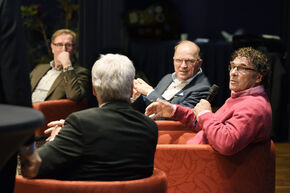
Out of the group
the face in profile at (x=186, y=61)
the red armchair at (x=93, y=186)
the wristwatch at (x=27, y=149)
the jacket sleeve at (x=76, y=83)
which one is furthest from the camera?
the jacket sleeve at (x=76, y=83)

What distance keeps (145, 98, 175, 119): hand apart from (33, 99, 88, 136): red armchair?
1345 millimetres

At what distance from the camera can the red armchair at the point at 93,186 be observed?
197 cm

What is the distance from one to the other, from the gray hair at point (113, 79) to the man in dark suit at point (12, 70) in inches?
16.3

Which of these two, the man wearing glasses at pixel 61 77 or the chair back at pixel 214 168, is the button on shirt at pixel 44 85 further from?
the chair back at pixel 214 168

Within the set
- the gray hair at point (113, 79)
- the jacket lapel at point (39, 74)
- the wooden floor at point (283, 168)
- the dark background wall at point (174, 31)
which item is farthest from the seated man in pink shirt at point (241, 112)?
the dark background wall at point (174, 31)

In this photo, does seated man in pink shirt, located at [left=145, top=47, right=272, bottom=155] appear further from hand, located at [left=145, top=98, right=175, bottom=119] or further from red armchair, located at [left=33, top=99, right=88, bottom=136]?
red armchair, located at [left=33, top=99, right=88, bottom=136]

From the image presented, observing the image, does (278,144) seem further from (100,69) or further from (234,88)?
(100,69)

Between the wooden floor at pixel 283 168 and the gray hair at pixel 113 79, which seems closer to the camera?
the gray hair at pixel 113 79

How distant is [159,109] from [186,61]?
86 cm

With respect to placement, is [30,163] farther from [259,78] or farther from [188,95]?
[188,95]

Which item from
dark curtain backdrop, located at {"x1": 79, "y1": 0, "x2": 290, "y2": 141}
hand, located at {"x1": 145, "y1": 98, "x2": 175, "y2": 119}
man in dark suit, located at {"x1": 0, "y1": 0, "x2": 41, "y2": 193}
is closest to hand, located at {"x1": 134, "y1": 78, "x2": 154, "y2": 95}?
hand, located at {"x1": 145, "y1": 98, "x2": 175, "y2": 119}

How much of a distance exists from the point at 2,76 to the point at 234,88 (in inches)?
55.1

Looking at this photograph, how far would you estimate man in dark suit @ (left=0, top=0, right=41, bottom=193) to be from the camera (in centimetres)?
173

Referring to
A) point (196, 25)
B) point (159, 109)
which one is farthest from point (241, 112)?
point (196, 25)
